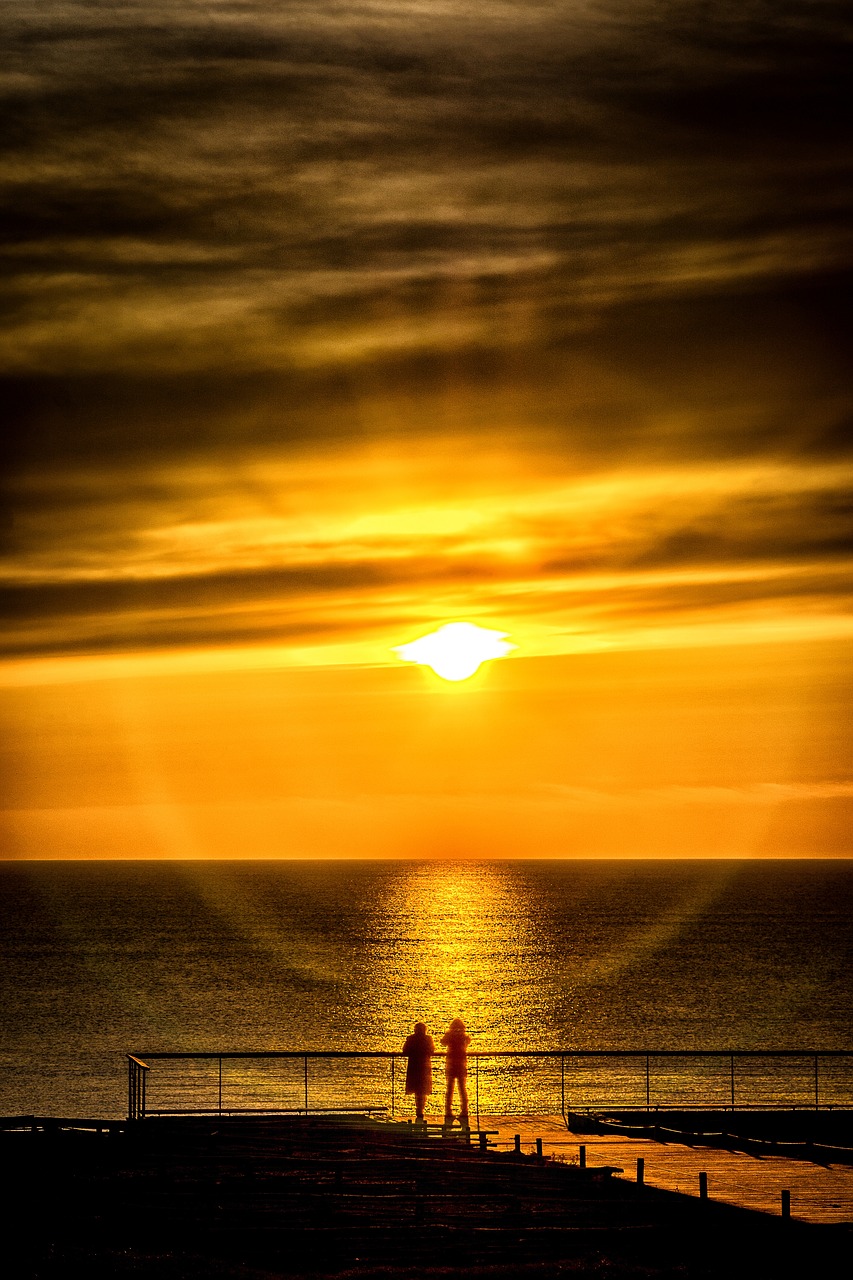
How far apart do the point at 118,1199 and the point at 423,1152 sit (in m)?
4.40

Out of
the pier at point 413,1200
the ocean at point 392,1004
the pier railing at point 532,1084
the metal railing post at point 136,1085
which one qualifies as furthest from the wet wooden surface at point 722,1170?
the pier railing at point 532,1084

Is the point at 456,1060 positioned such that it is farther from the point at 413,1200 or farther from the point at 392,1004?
the point at 392,1004

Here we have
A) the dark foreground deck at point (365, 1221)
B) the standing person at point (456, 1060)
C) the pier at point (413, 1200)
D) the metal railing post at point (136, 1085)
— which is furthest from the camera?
the metal railing post at point (136, 1085)

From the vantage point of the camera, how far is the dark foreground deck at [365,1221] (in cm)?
1143

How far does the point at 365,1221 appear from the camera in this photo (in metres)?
12.8

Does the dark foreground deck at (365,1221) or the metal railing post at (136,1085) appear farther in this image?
the metal railing post at (136,1085)

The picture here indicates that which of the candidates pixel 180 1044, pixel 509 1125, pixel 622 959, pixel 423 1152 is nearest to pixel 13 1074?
pixel 180 1044

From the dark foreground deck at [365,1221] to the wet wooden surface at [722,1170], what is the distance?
113cm

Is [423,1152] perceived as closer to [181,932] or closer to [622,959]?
[622,959]

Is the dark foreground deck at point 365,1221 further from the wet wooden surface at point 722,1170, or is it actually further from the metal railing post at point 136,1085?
the metal railing post at point 136,1085

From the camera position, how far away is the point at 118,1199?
13766 millimetres

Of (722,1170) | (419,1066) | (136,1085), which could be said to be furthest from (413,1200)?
(136,1085)

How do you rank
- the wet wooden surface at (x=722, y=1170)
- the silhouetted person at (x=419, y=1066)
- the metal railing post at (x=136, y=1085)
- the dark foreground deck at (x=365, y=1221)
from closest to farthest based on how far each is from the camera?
the dark foreground deck at (x=365, y=1221), the wet wooden surface at (x=722, y=1170), the silhouetted person at (x=419, y=1066), the metal railing post at (x=136, y=1085)

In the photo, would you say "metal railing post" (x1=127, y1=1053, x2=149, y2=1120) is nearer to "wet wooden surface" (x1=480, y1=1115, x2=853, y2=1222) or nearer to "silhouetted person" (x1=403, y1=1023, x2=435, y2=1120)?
"silhouetted person" (x1=403, y1=1023, x2=435, y2=1120)
